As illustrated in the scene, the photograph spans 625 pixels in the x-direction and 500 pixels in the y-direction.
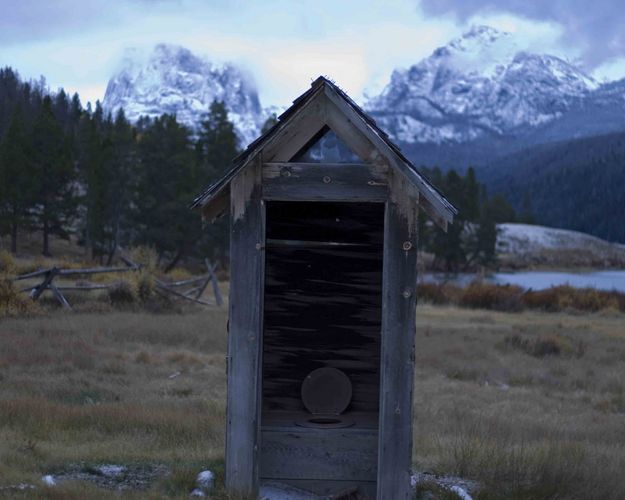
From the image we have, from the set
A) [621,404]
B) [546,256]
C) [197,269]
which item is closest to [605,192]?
[546,256]

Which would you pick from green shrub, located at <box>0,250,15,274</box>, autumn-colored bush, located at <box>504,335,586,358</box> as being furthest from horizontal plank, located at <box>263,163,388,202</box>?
green shrub, located at <box>0,250,15,274</box>

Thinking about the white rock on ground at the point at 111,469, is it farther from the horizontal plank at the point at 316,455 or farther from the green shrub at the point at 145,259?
the green shrub at the point at 145,259

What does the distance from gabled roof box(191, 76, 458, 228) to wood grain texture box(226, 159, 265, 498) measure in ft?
0.37

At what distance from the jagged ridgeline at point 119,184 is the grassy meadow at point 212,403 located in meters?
24.3

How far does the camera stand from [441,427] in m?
10.9

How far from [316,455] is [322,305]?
1.32 m

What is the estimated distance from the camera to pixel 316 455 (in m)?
7.16

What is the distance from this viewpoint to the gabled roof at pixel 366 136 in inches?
252

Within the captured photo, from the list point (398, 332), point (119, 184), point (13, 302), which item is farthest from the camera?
point (119, 184)

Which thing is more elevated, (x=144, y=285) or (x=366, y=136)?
(x=366, y=136)

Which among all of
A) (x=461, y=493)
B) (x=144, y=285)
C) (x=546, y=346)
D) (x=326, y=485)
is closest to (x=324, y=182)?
(x=326, y=485)

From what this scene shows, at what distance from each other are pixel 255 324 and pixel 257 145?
1291 mm

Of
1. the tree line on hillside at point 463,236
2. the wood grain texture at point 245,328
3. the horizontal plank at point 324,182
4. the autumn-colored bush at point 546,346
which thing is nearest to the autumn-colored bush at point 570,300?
the autumn-colored bush at point 546,346

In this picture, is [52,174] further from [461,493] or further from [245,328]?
[461,493]
